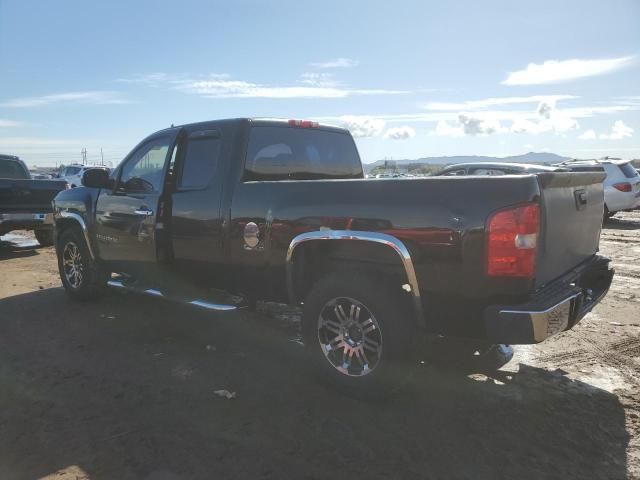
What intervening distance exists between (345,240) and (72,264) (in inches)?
176

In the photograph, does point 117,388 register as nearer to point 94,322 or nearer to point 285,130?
point 94,322

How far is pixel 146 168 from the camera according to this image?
5574mm

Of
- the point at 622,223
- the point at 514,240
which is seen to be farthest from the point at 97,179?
the point at 622,223

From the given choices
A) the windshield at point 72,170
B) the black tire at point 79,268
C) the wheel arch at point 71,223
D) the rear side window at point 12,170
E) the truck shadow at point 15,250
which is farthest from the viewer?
the windshield at point 72,170

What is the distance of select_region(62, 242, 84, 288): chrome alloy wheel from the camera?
653 cm

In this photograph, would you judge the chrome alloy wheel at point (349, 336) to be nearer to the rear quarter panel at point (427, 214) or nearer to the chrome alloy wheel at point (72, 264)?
the rear quarter panel at point (427, 214)

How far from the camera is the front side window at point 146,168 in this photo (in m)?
5.32

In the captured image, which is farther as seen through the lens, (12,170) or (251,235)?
(12,170)

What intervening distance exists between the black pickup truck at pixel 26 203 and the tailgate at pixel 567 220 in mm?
10330

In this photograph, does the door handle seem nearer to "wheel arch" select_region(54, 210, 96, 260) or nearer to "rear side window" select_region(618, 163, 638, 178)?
"wheel arch" select_region(54, 210, 96, 260)

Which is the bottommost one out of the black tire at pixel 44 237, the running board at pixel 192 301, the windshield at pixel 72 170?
the black tire at pixel 44 237

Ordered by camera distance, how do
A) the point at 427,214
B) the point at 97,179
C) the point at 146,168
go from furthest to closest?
the point at 97,179, the point at 146,168, the point at 427,214

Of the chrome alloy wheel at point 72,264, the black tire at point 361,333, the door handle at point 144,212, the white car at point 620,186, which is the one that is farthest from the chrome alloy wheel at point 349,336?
the white car at point 620,186

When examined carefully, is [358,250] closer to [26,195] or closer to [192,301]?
Result: [192,301]
